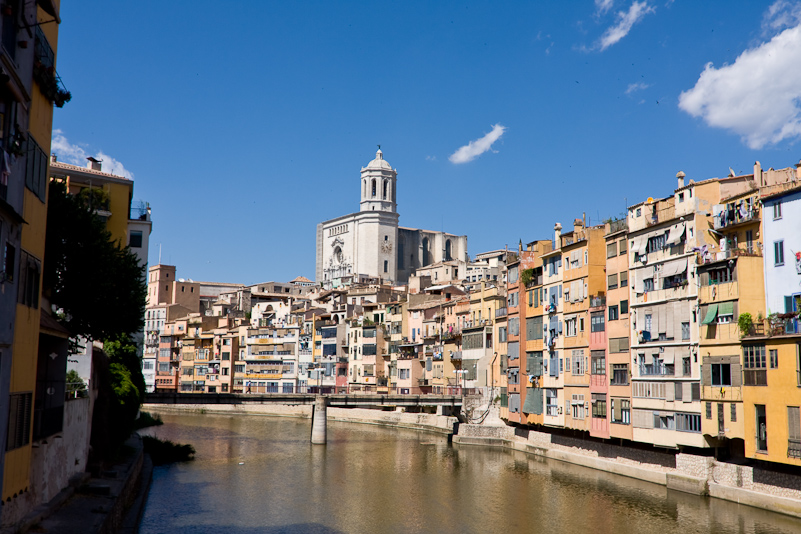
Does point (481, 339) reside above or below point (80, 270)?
below

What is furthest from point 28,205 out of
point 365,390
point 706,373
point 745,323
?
point 365,390

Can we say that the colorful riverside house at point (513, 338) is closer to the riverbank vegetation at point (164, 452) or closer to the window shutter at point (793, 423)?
the riverbank vegetation at point (164, 452)

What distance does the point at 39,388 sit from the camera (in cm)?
2330

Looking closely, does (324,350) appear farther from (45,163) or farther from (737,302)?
(45,163)

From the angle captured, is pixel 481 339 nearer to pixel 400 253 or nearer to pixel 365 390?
pixel 365 390

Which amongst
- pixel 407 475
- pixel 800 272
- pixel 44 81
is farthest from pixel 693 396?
pixel 44 81

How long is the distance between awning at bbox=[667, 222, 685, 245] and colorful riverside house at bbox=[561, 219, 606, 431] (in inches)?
316

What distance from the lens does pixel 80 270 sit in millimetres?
31094

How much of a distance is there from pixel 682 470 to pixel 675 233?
37.3 ft

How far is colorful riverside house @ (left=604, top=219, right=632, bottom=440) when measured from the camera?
44.5 m

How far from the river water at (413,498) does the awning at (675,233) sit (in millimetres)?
11919

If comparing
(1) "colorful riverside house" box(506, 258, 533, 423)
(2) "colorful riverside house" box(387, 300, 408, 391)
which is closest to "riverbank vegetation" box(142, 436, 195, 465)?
(1) "colorful riverside house" box(506, 258, 533, 423)

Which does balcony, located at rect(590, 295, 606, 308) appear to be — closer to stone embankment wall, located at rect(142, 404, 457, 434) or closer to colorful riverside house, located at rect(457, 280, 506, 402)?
colorful riverside house, located at rect(457, 280, 506, 402)

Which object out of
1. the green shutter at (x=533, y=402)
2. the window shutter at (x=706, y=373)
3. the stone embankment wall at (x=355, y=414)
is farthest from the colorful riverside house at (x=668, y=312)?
the stone embankment wall at (x=355, y=414)
